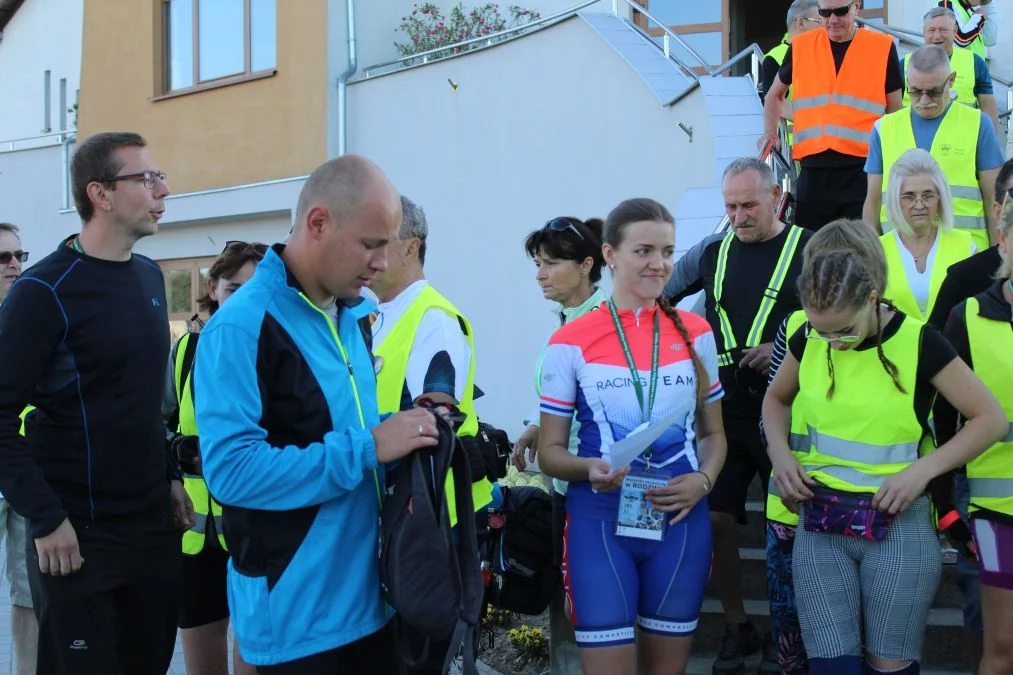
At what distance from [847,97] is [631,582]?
13.1 ft

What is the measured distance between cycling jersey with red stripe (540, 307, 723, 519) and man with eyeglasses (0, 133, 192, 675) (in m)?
1.43

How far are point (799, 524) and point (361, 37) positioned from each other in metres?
11.5

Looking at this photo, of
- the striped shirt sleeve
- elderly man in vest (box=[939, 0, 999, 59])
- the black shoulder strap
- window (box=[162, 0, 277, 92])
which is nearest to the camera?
the black shoulder strap

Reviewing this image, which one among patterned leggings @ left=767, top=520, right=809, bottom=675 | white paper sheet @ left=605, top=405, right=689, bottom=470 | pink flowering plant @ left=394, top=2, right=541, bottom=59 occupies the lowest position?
patterned leggings @ left=767, top=520, right=809, bottom=675

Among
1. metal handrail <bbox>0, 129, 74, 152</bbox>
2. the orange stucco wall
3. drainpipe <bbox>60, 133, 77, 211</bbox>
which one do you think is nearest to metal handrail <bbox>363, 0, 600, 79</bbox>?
the orange stucco wall

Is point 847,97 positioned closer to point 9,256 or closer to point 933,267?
point 933,267

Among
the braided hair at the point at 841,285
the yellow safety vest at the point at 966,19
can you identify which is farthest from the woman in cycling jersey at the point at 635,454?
the yellow safety vest at the point at 966,19

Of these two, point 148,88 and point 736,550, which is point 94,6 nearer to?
point 148,88

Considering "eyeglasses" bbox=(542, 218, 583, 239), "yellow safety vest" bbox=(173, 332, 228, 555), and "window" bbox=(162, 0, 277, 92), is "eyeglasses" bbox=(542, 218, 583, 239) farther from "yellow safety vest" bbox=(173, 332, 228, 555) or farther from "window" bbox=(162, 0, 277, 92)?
"window" bbox=(162, 0, 277, 92)

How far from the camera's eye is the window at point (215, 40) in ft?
47.2

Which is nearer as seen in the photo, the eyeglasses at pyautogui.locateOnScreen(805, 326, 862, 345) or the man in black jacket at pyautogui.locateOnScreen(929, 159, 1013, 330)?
the eyeglasses at pyautogui.locateOnScreen(805, 326, 862, 345)

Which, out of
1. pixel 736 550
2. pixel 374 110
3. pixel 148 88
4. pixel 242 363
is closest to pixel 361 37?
pixel 374 110

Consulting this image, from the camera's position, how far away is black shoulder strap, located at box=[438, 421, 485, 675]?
8.70ft

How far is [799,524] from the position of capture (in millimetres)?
3607
